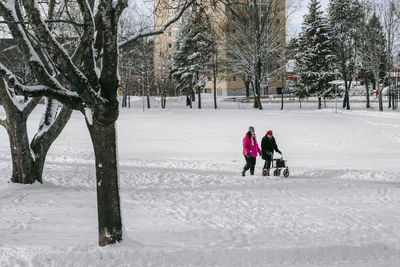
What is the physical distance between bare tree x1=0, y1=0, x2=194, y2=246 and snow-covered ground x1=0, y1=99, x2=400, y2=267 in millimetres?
895

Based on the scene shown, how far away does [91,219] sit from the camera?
25.8 feet

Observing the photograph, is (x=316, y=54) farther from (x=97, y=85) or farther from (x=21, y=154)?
(x=97, y=85)

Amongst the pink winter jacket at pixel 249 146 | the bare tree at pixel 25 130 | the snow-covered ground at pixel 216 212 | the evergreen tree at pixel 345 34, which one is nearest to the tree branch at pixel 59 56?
the snow-covered ground at pixel 216 212

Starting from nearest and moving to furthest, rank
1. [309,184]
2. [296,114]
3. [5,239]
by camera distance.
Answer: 1. [5,239]
2. [309,184]
3. [296,114]

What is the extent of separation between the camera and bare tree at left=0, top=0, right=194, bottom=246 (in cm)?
520

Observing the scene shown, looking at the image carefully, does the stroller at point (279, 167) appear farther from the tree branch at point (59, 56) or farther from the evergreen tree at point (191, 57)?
the evergreen tree at point (191, 57)

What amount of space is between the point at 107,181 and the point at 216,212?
3.38 metres

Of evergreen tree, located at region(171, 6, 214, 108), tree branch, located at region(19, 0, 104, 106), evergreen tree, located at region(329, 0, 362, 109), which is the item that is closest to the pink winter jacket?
tree branch, located at region(19, 0, 104, 106)

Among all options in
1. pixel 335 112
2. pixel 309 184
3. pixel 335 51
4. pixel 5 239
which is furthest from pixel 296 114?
pixel 5 239

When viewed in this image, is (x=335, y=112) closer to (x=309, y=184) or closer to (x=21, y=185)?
(x=309, y=184)

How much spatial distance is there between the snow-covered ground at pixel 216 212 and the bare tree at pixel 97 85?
35.2 inches

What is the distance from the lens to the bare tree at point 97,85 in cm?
520

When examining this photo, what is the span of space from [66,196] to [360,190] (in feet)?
25.2

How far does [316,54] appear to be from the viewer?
44.7 m
